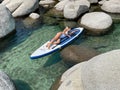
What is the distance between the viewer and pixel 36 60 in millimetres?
10922

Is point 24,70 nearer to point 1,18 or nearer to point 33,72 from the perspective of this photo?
point 33,72

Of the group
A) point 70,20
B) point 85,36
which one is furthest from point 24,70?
point 70,20

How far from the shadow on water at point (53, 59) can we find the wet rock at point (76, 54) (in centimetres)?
47

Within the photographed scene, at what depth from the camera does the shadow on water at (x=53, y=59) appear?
34.4ft

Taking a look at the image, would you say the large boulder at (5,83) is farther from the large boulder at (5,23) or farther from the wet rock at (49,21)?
the wet rock at (49,21)

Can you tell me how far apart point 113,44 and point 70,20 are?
3813mm

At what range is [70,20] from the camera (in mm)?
14625

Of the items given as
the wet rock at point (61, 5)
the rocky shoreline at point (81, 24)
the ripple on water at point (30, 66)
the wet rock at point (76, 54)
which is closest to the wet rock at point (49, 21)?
the rocky shoreline at point (81, 24)

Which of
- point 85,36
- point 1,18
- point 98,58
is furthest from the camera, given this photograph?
point 1,18

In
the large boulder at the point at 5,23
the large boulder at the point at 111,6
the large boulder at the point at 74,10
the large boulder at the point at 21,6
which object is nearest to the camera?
the large boulder at the point at 5,23

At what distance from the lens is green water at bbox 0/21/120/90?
954 centimetres

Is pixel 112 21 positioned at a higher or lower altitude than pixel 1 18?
lower

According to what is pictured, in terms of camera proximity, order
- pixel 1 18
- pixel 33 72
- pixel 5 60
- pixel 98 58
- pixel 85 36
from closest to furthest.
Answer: pixel 98 58
pixel 33 72
pixel 5 60
pixel 85 36
pixel 1 18

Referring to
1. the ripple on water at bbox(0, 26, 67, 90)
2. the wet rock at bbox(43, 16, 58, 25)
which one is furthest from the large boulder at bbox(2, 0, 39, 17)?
the ripple on water at bbox(0, 26, 67, 90)
